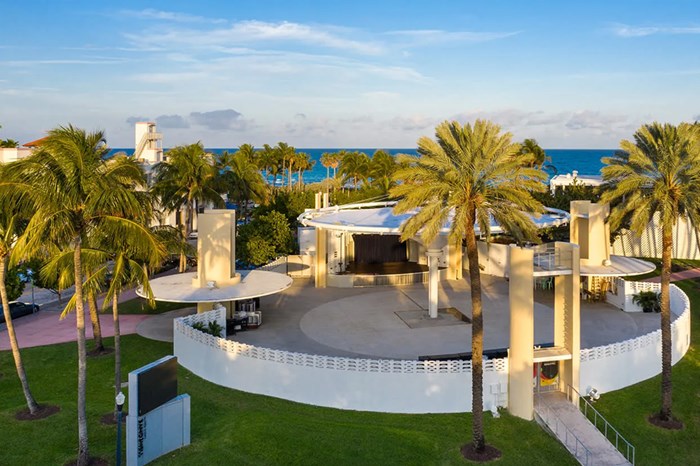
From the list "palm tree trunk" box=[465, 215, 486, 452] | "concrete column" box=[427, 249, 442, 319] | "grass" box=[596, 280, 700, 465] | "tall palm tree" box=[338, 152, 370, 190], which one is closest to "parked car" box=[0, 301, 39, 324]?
"concrete column" box=[427, 249, 442, 319]

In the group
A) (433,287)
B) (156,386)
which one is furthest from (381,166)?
(156,386)

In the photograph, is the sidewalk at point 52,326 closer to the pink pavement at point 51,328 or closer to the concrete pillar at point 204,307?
the pink pavement at point 51,328

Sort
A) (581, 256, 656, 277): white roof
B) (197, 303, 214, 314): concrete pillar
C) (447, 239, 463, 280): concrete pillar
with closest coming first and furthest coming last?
(197, 303, 214, 314): concrete pillar < (581, 256, 656, 277): white roof < (447, 239, 463, 280): concrete pillar

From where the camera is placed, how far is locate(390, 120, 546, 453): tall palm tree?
66.9 feet

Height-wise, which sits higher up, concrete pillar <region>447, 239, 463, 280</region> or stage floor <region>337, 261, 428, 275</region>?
concrete pillar <region>447, 239, 463, 280</region>

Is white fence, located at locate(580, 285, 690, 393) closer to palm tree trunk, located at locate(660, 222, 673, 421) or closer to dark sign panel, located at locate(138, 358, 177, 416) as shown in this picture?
palm tree trunk, located at locate(660, 222, 673, 421)

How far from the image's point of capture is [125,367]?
1111 inches

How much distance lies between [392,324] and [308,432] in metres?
13.3

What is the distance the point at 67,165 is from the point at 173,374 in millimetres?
7782

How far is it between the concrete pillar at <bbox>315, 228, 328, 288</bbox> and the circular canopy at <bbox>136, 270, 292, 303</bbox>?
8.14 m

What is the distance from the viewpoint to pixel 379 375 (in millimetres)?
23625

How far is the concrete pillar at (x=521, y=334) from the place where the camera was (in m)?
23.1

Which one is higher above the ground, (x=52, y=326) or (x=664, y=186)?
(x=664, y=186)

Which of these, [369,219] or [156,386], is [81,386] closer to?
[156,386]
